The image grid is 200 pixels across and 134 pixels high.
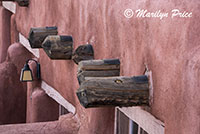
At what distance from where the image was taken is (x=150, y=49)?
8.15 feet

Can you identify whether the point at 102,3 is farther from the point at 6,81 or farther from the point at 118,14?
the point at 6,81

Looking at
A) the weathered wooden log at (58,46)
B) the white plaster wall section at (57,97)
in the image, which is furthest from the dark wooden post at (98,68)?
the white plaster wall section at (57,97)

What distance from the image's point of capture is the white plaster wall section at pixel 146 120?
245cm

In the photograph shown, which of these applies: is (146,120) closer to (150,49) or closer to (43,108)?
(150,49)

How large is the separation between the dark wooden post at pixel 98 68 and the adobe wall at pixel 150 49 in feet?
0.23

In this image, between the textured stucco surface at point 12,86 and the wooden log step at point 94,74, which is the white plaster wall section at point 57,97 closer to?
the textured stucco surface at point 12,86

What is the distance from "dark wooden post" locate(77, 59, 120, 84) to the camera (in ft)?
9.47

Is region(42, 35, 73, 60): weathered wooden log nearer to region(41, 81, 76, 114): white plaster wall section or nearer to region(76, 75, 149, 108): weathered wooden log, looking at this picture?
region(41, 81, 76, 114): white plaster wall section

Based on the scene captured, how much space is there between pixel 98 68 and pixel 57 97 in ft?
7.29

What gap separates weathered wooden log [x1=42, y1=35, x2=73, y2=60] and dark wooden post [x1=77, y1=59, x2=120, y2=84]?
43.9 inches

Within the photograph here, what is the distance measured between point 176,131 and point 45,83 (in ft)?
11.9

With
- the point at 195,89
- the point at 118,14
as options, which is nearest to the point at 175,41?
the point at 195,89

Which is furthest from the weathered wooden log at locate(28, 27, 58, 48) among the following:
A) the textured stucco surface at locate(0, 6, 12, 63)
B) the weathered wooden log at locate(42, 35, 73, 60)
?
the textured stucco surface at locate(0, 6, 12, 63)

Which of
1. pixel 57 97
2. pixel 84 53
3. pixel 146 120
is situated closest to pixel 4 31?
pixel 57 97
